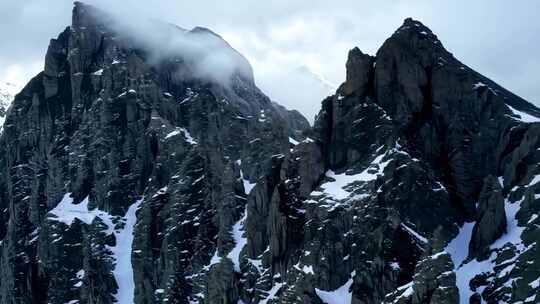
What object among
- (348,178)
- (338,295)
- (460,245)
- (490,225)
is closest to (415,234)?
(460,245)

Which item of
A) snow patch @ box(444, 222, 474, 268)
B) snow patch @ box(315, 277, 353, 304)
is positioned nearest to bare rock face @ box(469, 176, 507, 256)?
snow patch @ box(444, 222, 474, 268)

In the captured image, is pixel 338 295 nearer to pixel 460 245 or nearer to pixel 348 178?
pixel 460 245

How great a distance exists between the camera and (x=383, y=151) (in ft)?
638

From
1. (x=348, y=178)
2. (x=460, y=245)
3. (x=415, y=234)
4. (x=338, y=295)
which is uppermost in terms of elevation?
(x=348, y=178)

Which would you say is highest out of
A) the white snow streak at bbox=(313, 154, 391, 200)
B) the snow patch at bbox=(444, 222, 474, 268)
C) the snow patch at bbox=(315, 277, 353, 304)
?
the white snow streak at bbox=(313, 154, 391, 200)

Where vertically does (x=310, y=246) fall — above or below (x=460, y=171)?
below

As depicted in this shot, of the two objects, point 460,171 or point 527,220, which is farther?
point 460,171

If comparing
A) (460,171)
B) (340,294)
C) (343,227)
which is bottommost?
(340,294)

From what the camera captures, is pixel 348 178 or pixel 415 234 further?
pixel 348 178

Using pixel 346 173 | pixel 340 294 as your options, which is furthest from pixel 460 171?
pixel 340 294

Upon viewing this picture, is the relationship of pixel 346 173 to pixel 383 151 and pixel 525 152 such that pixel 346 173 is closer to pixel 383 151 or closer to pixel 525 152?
pixel 383 151

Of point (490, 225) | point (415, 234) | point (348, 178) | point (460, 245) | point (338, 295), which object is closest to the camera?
point (490, 225)

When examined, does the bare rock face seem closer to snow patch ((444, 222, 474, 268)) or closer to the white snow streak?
snow patch ((444, 222, 474, 268))

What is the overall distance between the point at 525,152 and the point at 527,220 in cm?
1397
